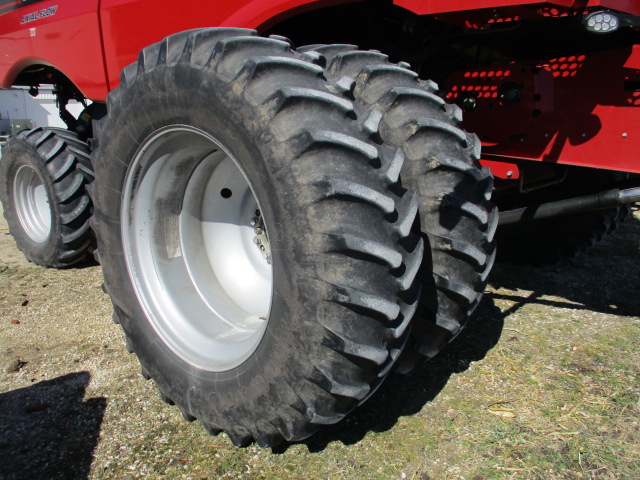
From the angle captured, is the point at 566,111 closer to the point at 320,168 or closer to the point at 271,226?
the point at 320,168

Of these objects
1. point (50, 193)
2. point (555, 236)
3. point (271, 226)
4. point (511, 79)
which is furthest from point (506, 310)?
point (50, 193)

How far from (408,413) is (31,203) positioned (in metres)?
3.49

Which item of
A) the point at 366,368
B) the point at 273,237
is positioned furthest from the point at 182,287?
the point at 366,368

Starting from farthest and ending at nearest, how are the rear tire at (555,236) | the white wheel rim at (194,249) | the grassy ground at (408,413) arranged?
the rear tire at (555,236)
the white wheel rim at (194,249)
the grassy ground at (408,413)

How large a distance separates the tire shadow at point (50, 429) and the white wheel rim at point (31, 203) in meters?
2.19

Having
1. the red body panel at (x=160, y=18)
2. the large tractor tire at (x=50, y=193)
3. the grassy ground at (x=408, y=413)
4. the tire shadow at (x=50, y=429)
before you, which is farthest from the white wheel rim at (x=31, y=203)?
the tire shadow at (x=50, y=429)

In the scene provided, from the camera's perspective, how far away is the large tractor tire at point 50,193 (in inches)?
142

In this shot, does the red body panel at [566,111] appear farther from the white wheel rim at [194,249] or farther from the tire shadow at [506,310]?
the white wheel rim at [194,249]

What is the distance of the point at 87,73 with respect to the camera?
9.37ft

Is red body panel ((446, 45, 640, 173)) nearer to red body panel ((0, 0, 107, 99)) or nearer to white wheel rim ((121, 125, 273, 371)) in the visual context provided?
white wheel rim ((121, 125, 273, 371))

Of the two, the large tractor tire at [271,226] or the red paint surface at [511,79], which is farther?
the red paint surface at [511,79]

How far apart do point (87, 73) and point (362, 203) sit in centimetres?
210

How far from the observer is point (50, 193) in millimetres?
3621

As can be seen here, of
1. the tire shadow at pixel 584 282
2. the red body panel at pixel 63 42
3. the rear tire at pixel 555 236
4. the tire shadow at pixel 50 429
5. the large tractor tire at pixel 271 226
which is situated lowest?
the tire shadow at pixel 584 282
